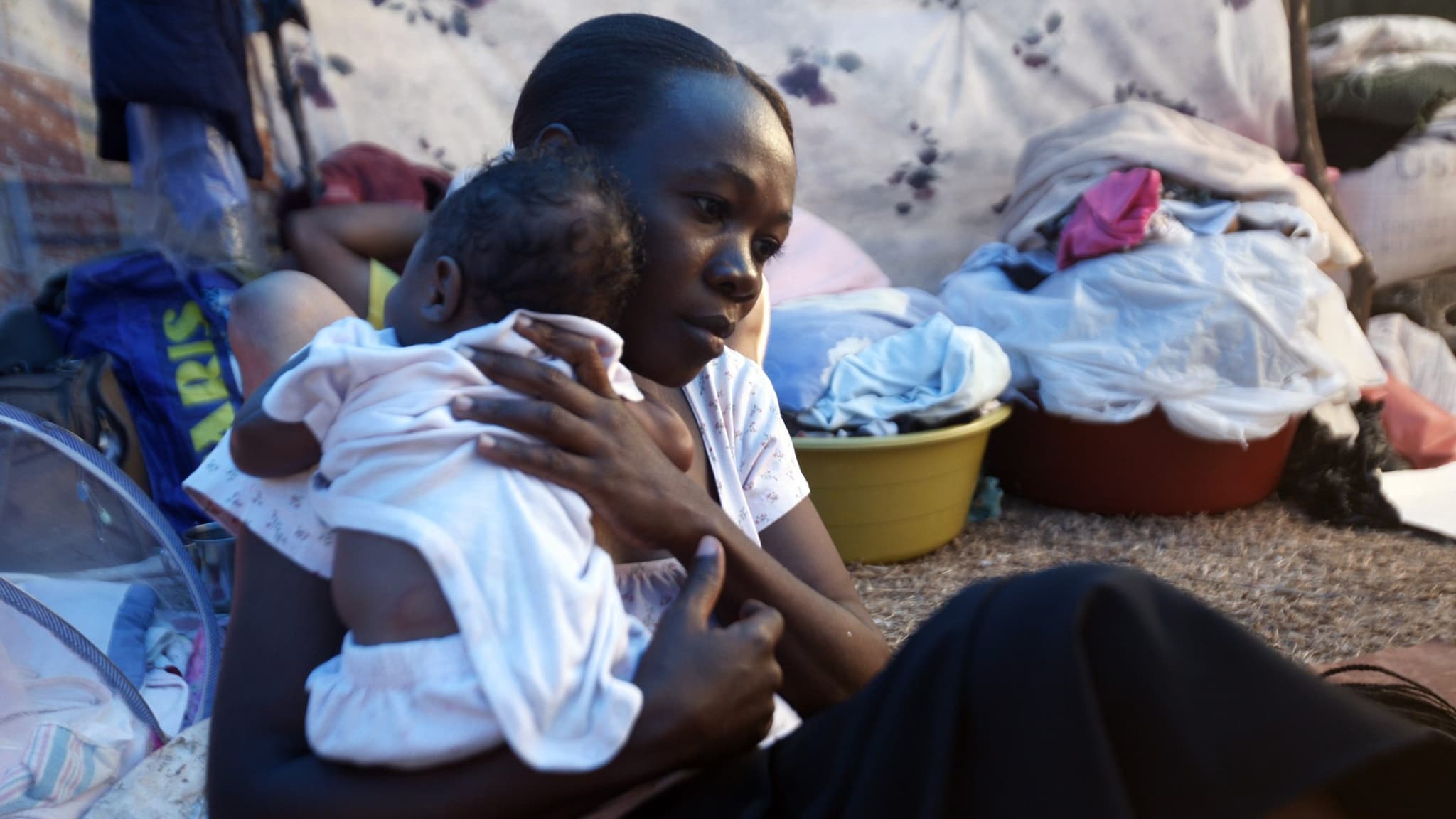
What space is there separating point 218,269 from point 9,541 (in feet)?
4.12

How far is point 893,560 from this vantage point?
8.08 feet

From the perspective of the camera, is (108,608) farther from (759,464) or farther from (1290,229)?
(1290,229)

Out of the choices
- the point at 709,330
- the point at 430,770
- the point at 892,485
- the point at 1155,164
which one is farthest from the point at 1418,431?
the point at 430,770

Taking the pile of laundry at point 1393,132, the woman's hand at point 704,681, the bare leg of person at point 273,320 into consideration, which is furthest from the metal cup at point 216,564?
the pile of laundry at point 1393,132

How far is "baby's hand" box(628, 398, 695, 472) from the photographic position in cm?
90

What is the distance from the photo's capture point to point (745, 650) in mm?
704

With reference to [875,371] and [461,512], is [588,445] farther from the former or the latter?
[875,371]

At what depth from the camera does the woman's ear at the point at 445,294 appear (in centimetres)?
77

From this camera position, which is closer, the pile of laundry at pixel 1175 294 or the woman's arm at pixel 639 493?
the woman's arm at pixel 639 493

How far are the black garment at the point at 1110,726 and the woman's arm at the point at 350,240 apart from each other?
2.04 m

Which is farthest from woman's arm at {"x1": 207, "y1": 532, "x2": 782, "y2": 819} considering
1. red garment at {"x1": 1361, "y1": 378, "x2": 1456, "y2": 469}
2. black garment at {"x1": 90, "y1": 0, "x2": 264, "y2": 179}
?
red garment at {"x1": 1361, "y1": 378, "x2": 1456, "y2": 469}

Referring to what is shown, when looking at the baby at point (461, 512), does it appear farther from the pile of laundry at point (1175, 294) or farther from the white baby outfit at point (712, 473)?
the pile of laundry at point (1175, 294)

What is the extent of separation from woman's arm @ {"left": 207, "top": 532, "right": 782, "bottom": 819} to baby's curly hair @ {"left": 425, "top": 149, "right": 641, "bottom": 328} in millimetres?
260

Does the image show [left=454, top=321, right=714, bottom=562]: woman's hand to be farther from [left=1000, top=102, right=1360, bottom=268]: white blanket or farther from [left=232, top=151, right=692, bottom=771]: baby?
[left=1000, top=102, right=1360, bottom=268]: white blanket
